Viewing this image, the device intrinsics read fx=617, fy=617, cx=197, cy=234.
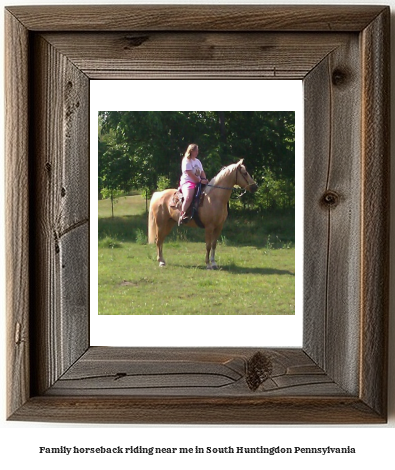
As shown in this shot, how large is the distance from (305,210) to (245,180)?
0.09 metres

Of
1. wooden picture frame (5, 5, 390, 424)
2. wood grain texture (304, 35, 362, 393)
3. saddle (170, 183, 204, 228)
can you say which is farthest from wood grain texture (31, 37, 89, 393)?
wood grain texture (304, 35, 362, 393)

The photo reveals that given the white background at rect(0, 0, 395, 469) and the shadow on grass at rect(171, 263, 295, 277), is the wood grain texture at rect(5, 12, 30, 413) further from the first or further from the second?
the shadow on grass at rect(171, 263, 295, 277)

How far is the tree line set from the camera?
786 mm

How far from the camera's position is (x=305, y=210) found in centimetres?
79

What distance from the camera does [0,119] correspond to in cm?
81

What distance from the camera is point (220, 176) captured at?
79cm

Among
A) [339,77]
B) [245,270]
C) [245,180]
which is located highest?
[339,77]

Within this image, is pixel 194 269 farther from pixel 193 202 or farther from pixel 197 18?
pixel 197 18

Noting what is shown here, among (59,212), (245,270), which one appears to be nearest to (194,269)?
(245,270)

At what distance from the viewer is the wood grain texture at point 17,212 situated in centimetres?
77

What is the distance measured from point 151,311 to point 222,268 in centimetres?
11
